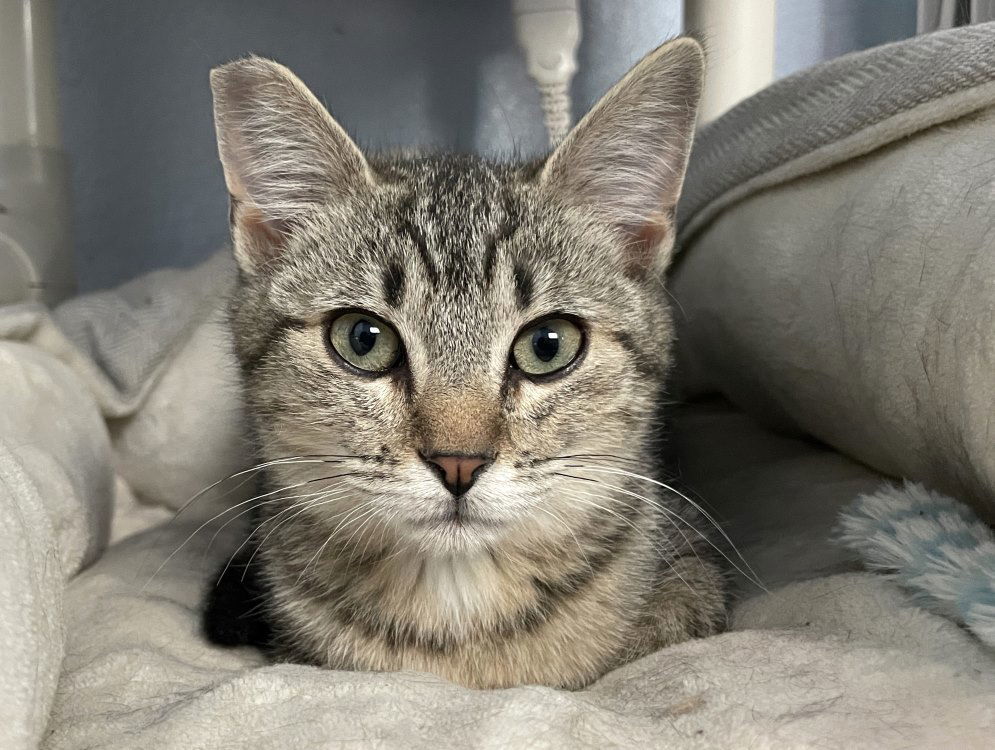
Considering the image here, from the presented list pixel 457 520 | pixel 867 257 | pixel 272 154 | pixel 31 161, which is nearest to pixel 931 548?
pixel 867 257

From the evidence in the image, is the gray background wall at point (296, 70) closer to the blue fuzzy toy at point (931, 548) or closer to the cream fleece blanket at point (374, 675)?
the cream fleece blanket at point (374, 675)

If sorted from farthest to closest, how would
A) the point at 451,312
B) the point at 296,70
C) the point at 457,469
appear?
the point at 296,70 → the point at 451,312 → the point at 457,469

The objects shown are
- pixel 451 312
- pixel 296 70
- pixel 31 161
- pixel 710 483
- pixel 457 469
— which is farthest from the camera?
pixel 296 70

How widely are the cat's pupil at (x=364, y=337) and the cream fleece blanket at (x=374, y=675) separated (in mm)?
361

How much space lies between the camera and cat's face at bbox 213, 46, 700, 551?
87cm

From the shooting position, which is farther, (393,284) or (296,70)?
(296,70)

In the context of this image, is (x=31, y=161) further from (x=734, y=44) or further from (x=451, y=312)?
(x=734, y=44)

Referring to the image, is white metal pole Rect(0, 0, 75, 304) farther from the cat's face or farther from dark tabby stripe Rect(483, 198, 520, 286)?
dark tabby stripe Rect(483, 198, 520, 286)

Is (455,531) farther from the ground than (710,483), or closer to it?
farther from the ground

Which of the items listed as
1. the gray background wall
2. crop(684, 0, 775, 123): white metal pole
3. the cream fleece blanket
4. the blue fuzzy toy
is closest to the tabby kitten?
the cream fleece blanket

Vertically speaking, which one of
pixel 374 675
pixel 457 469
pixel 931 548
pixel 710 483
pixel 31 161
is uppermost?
pixel 31 161

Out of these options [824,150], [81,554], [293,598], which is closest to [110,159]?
[81,554]

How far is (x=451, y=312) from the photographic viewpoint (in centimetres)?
93

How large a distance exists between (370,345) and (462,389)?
14 centimetres
